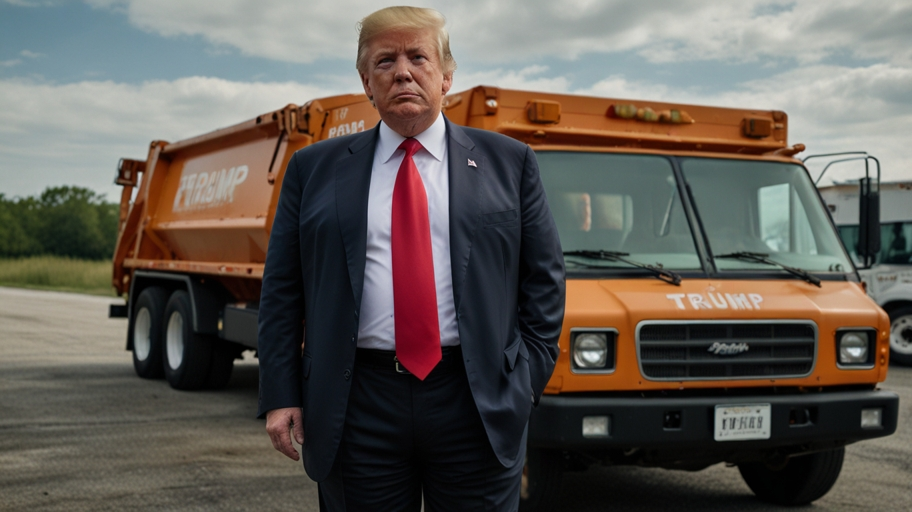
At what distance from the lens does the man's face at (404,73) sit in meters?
2.44

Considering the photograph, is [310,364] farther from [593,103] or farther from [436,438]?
[593,103]

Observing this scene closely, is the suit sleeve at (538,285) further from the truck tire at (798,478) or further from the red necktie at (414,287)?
the truck tire at (798,478)

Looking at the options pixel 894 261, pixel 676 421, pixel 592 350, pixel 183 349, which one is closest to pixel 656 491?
pixel 676 421

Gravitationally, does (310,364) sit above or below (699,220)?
below

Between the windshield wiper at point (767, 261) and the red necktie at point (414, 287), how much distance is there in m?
3.23

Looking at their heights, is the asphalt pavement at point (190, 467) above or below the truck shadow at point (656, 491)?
above

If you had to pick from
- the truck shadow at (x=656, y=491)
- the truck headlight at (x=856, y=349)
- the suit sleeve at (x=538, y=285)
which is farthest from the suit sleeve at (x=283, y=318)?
the truck headlight at (x=856, y=349)

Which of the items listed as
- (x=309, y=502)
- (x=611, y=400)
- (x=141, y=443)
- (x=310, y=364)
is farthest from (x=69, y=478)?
(x=310, y=364)

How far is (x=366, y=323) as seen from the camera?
2.42m

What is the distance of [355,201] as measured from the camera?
97.0 inches

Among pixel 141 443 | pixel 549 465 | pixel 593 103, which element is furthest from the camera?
pixel 141 443

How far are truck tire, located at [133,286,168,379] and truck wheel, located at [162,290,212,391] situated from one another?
0.24 metres

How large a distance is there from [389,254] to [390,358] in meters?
0.27

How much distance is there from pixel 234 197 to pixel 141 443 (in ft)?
9.21
